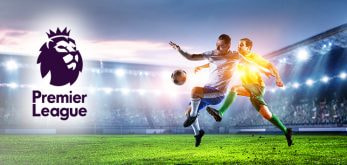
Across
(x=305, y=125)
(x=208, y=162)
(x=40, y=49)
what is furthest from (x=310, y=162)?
(x=305, y=125)

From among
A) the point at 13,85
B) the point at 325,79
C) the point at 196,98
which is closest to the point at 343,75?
the point at 325,79

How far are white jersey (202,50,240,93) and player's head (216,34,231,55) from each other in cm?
9

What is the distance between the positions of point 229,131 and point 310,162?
32.8 meters

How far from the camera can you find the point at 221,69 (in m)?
6.87

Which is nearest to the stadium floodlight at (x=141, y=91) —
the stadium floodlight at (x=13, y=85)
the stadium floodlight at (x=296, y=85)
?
the stadium floodlight at (x=13, y=85)

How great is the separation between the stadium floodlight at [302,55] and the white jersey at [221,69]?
1042 inches

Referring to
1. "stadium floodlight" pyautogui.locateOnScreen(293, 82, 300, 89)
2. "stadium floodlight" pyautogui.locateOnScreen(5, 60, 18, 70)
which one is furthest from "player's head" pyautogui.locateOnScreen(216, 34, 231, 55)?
"stadium floodlight" pyautogui.locateOnScreen(5, 60, 18, 70)

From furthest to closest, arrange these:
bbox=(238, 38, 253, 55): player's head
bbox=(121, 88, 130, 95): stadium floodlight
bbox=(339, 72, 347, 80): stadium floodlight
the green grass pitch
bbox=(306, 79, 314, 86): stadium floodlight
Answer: bbox=(121, 88, 130, 95): stadium floodlight, bbox=(306, 79, 314, 86): stadium floodlight, bbox=(339, 72, 347, 80): stadium floodlight, the green grass pitch, bbox=(238, 38, 253, 55): player's head

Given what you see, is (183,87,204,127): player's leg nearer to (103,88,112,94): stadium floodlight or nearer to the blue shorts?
the blue shorts

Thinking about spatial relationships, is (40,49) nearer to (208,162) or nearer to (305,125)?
(208,162)

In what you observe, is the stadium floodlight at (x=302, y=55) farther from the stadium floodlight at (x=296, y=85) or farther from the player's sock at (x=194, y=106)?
the player's sock at (x=194, y=106)

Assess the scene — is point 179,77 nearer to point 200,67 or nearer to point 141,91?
point 200,67

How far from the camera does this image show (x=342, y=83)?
3594 centimetres

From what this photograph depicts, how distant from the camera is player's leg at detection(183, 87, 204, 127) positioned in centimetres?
680
